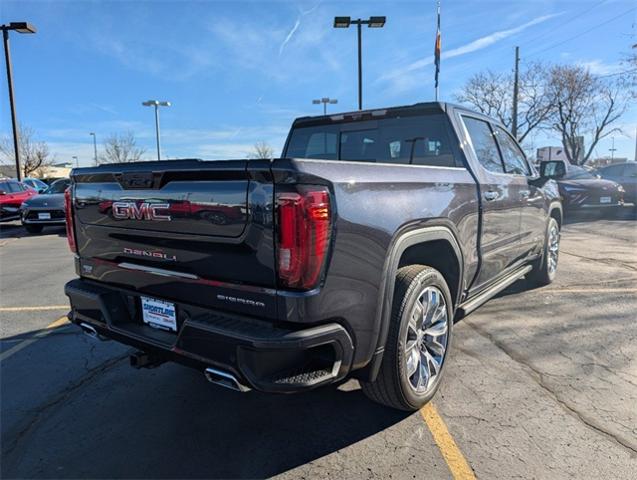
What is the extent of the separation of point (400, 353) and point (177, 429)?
1.44 m

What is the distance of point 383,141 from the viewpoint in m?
4.00

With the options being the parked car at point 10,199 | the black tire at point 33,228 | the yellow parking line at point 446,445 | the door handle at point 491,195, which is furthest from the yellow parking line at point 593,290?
the parked car at point 10,199

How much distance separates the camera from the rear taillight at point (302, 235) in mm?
1994

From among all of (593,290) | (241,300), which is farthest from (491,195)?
(593,290)

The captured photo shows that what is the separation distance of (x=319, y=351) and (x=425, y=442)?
96 centimetres

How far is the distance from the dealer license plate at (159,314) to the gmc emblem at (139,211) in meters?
0.47

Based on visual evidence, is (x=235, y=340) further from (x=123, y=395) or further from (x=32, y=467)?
(x=123, y=395)

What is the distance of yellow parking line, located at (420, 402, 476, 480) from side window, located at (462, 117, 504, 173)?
2.13 meters

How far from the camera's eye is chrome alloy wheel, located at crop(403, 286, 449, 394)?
9.20 feet

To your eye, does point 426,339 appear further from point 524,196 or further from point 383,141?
point 524,196

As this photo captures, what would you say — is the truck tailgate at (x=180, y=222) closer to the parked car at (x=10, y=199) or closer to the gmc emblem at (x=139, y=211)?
the gmc emblem at (x=139, y=211)

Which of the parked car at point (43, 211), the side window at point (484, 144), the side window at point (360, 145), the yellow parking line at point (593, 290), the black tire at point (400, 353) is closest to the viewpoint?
the black tire at point (400, 353)

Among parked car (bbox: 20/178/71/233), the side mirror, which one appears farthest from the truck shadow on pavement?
parked car (bbox: 20/178/71/233)

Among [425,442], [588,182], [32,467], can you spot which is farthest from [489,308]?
[588,182]
